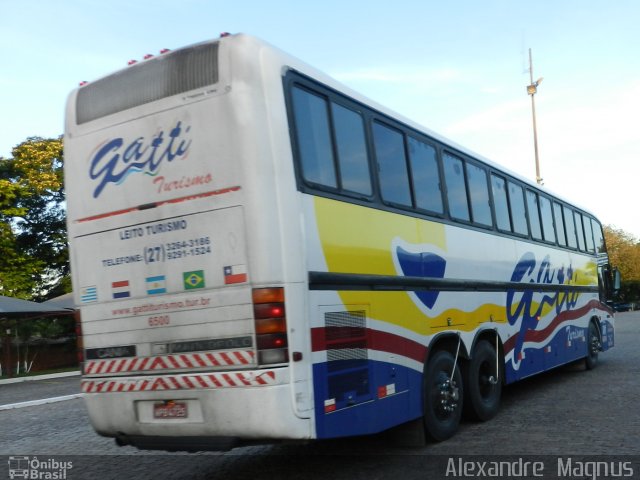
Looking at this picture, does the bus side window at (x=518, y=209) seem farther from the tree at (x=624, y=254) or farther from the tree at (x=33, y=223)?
the tree at (x=624, y=254)

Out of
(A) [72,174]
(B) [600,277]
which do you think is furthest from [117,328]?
(B) [600,277]

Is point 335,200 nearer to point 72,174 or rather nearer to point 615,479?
point 72,174

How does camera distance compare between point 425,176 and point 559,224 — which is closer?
point 425,176

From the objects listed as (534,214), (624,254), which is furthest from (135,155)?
(624,254)

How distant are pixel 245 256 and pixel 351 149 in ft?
5.51

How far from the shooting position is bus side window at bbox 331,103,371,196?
6.15 m

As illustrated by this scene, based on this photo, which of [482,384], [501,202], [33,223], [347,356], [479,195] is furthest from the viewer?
[33,223]

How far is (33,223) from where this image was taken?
41469mm

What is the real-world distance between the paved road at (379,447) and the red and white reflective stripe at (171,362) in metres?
1.46

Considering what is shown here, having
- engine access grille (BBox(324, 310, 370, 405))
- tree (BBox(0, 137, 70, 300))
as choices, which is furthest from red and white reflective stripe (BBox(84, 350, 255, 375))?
tree (BBox(0, 137, 70, 300))

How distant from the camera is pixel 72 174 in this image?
632 centimetres

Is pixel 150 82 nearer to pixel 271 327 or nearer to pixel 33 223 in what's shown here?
pixel 271 327

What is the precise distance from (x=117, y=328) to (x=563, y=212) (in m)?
9.89

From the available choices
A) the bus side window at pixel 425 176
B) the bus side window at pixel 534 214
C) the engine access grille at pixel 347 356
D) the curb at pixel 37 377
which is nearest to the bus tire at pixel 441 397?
the engine access grille at pixel 347 356
